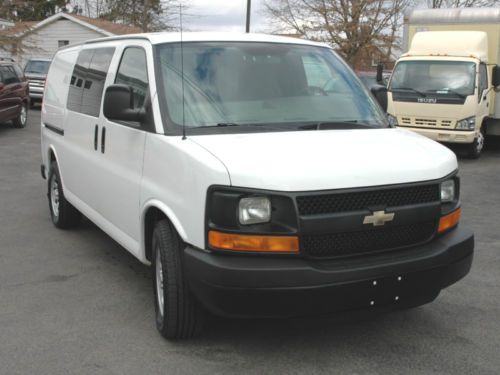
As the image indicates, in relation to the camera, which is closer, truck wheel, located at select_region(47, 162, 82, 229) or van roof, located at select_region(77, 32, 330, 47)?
van roof, located at select_region(77, 32, 330, 47)

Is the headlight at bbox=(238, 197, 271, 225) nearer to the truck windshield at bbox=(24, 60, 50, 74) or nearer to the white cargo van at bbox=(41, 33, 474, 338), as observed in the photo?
the white cargo van at bbox=(41, 33, 474, 338)

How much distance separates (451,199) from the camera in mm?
4012

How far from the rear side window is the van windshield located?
1.06 meters

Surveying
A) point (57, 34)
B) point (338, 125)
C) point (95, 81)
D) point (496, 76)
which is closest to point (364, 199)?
point (338, 125)

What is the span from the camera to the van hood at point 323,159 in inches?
134

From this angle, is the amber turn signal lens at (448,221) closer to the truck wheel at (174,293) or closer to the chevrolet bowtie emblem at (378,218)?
the chevrolet bowtie emblem at (378,218)

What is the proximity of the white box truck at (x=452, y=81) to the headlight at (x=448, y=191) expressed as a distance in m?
9.65

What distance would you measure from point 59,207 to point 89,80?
5.65ft

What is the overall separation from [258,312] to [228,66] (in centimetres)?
188

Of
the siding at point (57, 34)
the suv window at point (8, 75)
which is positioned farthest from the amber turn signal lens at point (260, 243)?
the siding at point (57, 34)

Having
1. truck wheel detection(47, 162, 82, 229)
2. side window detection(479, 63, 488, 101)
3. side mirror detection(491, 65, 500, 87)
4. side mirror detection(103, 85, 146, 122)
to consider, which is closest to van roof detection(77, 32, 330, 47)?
side mirror detection(103, 85, 146, 122)

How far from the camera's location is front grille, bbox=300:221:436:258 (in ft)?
11.5

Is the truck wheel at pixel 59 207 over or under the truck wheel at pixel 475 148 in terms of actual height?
over

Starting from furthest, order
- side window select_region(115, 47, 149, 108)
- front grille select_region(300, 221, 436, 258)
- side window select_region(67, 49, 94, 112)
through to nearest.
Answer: side window select_region(67, 49, 94, 112) → side window select_region(115, 47, 149, 108) → front grille select_region(300, 221, 436, 258)
